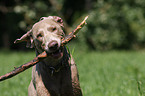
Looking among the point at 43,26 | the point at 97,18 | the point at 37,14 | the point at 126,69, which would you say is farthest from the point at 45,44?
the point at 37,14

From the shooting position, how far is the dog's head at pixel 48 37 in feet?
9.39

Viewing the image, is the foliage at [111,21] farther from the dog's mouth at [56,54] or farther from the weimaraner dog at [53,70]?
the dog's mouth at [56,54]

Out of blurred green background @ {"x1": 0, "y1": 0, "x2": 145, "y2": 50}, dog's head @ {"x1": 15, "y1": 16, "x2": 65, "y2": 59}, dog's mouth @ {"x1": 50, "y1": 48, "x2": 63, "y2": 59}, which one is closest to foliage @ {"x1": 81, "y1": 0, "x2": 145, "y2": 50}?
blurred green background @ {"x1": 0, "y1": 0, "x2": 145, "y2": 50}

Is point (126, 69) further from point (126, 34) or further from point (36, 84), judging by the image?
point (126, 34)

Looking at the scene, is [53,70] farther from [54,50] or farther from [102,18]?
[102,18]

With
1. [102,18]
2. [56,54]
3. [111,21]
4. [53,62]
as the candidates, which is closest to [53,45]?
[56,54]

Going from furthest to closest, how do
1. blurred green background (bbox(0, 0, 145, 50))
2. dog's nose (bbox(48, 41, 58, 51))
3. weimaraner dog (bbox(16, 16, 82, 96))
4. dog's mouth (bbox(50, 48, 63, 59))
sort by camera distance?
blurred green background (bbox(0, 0, 145, 50))
weimaraner dog (bbox(16, 16, 82, 96))
dog's mouth (bbox(50, 48, 63, 59))
dog's nose (bbox(48, 41, 58, 51))

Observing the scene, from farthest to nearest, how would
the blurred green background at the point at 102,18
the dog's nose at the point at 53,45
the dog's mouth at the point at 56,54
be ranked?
the blurred green background at the point at 102,18 < the dog's mouth at the point at 56,54 < the dog's nose at the point at 53,45

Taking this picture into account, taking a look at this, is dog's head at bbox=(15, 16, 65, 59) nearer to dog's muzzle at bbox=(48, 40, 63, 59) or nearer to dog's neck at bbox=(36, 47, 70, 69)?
dog's muzzle at bbox=(48, 40, 63, 59)

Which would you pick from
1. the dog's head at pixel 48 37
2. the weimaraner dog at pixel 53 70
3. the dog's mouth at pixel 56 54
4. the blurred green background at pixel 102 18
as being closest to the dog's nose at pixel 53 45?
the dog's head at pixel 48 37

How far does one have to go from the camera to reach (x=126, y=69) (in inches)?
322

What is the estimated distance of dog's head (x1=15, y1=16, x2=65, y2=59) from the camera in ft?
9.39

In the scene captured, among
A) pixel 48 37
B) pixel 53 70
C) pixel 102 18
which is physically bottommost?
pixel 53 70

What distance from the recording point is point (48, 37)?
2.99 m
